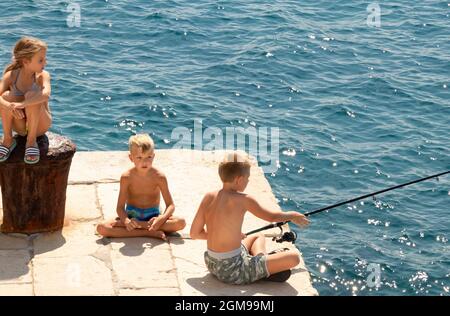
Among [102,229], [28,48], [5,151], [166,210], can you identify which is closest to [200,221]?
[166,210]

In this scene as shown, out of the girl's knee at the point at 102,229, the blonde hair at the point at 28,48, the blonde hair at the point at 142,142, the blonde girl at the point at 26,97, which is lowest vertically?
the girl's knee at the point at 102,229

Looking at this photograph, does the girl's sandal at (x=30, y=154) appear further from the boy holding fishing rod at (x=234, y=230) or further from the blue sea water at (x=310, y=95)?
the blue sea water at (x=310, y=95)

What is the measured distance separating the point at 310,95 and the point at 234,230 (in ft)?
21.9

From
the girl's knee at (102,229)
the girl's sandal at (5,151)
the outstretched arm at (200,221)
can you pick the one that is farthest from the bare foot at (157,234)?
the girl's sandal at (5,151)

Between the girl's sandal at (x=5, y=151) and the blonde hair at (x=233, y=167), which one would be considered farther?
the girl's sandal at (x=5, y=151)

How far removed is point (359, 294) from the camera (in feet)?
30.1

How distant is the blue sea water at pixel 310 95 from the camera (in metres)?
10.4

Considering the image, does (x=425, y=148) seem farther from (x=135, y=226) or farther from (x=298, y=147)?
(x=135, y=226)

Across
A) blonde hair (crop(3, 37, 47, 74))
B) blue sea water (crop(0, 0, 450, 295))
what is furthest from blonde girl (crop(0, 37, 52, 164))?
blue sea water (crop(0, 0, 450, 295))

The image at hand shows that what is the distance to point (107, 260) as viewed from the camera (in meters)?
7.68

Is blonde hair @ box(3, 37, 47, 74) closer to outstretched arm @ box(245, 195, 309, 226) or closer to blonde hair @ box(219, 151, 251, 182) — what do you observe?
blonde hair @ box(219, 151, 251, 182)

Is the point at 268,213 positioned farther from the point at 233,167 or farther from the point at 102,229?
the point at 102,229

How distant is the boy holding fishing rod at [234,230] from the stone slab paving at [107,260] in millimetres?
109

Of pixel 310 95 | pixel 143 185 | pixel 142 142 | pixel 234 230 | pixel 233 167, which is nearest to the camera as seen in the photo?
pixel 233 167
